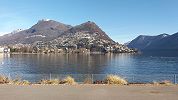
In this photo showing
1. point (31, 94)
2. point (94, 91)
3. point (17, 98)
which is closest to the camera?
point (17, 98)

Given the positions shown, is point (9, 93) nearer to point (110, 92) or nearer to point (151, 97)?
point (110, 92)

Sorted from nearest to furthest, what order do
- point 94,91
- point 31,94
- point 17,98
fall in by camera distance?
point 17,98 < point 31,94 < point 94,91

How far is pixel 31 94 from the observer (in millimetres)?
20406

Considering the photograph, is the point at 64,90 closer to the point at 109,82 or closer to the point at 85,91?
the point at 85,91

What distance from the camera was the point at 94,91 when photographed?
21875mm

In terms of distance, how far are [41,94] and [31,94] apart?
61 cm

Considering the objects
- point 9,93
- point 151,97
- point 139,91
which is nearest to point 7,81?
point 9,93

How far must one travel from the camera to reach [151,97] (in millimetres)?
19203

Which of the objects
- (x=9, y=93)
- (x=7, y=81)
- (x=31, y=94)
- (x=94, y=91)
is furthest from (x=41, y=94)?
(x=7, y=81)

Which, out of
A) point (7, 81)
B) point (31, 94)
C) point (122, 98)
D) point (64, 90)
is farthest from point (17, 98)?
point (7, 81)

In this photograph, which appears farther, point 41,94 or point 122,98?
point 41,94

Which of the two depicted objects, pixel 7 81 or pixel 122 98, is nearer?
pixel 122 98

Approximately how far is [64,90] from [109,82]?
7165mm

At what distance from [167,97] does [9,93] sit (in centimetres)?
951
